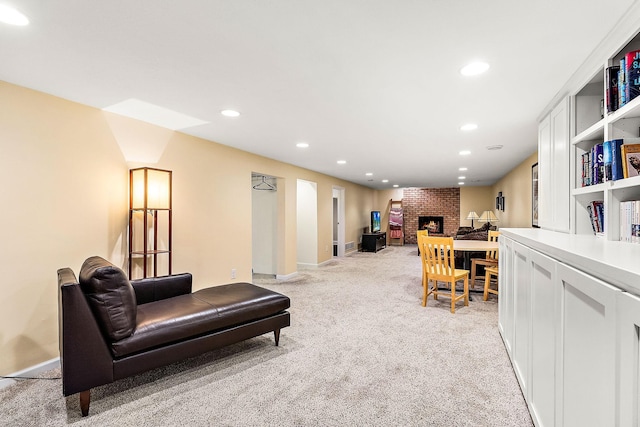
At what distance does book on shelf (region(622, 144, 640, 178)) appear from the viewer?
1560 millimetres

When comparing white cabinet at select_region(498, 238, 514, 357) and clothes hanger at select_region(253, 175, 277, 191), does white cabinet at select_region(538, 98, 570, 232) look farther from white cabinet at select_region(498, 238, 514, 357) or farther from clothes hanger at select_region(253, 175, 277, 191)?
clothes hanger at select_region(253, 175, 277, 191)

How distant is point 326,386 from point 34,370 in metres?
2.25

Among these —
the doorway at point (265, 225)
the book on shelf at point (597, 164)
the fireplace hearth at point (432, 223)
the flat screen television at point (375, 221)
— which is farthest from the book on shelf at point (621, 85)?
the fireplace hearth at point (432, 223)

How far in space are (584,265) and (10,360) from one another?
3.50 metres

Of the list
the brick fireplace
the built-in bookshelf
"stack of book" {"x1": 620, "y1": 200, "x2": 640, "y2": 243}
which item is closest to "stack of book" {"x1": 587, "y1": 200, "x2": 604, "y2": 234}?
the built-in bookshelf

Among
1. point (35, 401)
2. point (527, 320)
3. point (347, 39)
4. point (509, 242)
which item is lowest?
point (35, 401)

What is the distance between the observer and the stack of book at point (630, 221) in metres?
1.50

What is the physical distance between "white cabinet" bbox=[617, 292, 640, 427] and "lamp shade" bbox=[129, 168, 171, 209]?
327 cm

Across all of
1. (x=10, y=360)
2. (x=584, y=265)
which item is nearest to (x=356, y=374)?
(x=584, y=265)

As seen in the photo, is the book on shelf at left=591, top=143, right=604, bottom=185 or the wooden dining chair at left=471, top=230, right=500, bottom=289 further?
the wooden dining chair at left=471, top=230, right=500, bottom=289

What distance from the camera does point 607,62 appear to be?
1710 mm

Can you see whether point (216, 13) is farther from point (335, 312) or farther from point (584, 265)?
point (335, 312)

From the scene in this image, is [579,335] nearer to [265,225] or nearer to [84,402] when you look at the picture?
[84,402]

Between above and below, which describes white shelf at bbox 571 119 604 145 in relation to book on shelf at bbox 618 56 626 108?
below
